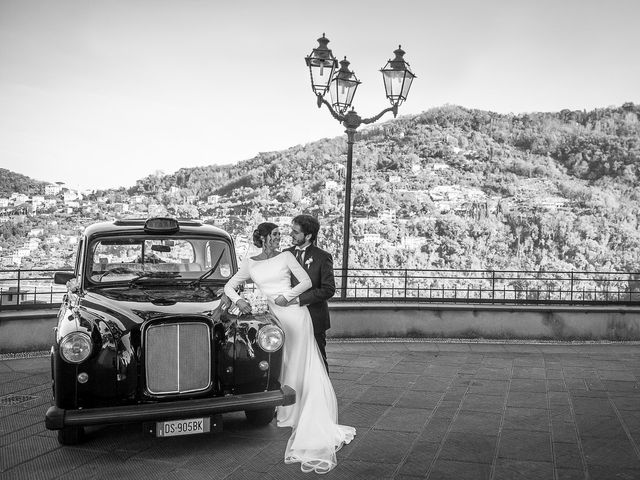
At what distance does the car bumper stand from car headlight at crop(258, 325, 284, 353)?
0.42m

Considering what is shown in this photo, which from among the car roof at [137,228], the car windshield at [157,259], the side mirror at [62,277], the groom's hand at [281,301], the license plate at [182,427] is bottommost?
the license plate at [182,427]

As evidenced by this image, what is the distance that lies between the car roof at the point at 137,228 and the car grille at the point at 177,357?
1827mm

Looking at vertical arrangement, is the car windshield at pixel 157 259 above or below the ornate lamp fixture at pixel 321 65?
below

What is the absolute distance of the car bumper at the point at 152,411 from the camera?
461 cm

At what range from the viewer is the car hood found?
17.0ft

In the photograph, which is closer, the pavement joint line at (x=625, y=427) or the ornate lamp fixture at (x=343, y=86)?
the pavement joint line at (x=625, y=427)

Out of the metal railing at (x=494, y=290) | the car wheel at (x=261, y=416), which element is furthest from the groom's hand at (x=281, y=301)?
the metal railing at (x=494, y=290)

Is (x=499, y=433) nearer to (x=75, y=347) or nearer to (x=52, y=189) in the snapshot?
(x=75, y=347)

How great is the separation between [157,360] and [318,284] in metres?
1.74

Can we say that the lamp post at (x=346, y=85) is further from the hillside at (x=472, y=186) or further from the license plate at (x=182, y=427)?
the hillside at (x=472, y=186)

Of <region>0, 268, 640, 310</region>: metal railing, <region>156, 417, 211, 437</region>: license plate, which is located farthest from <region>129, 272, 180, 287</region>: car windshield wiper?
<region>0, 268, 640, 310</region>: metal railing

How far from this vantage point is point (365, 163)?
29266 millimetres

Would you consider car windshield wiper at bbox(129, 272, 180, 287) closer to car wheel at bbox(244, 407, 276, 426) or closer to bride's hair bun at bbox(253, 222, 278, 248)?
bride's hair bun at bbox(253, 222, 278, 248)

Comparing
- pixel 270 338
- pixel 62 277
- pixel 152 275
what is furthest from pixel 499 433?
pixel 62 277
